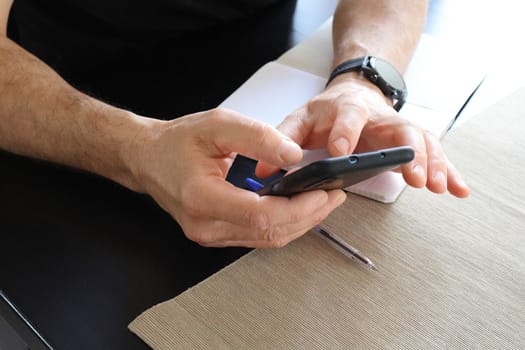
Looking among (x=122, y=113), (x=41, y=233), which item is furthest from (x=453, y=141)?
(x=41, y=233)

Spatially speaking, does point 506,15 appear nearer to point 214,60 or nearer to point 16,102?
point 214,60

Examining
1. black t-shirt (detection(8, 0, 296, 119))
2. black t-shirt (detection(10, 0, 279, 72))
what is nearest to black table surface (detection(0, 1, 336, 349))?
black t-shirt (detection(8, 0, 296, 119))

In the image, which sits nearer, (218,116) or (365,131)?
(218,116)

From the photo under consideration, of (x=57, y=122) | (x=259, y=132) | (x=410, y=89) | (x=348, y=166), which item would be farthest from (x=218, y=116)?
(x=410, y=89)

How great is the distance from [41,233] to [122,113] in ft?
0.58

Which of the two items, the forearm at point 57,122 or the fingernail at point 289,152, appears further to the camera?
the forearm at point 57,122

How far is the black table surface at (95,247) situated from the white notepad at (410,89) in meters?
0.05

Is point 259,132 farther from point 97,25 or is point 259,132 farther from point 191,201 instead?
point 97,25

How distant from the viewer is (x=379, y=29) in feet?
2.74

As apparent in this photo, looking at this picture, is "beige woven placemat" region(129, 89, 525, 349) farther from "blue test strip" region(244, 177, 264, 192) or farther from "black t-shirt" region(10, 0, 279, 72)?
"black t-shirt" region(10, 0, 279, 72)

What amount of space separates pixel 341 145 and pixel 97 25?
1.76ft

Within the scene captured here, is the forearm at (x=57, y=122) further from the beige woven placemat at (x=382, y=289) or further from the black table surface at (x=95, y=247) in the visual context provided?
the beige woven placemat at (x=382, y=289)

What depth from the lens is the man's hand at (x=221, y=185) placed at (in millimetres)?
494

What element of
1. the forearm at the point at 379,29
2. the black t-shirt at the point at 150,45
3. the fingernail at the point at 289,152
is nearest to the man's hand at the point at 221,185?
the fingernail at the point at 289,152
